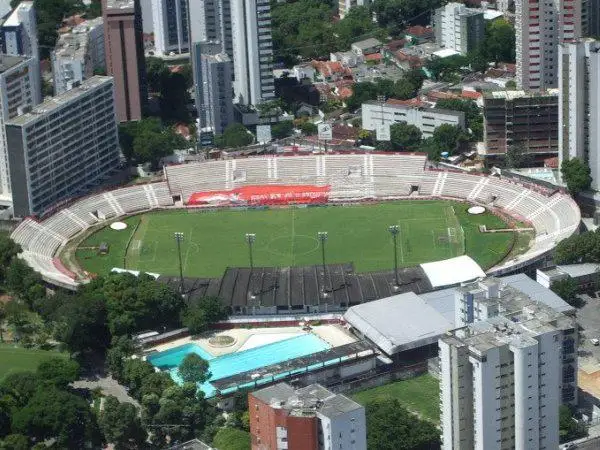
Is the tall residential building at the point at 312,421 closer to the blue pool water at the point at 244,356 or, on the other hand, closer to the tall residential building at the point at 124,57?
the blue pool water at the point at 244,356

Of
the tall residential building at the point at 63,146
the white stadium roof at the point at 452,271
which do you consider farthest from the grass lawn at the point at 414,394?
the tall residential building at the point at 63,146

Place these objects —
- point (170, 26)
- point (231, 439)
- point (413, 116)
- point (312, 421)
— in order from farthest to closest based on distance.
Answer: point (170, 26) → point (413, 116) → point (231, 439) → point (312, 421)

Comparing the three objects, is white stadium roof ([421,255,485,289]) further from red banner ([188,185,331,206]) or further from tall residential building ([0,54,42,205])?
tall residential building ([0,54,42,205])

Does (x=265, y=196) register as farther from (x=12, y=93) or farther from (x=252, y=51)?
(x=12, y=93)

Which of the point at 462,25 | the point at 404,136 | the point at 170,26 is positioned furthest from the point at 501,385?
the point at 170,26

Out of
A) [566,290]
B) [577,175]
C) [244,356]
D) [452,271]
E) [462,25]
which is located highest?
[462,25]

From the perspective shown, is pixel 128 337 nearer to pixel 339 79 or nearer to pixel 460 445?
pixel 460 445

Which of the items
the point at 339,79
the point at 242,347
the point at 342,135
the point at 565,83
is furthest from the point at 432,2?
the point at 242,347
